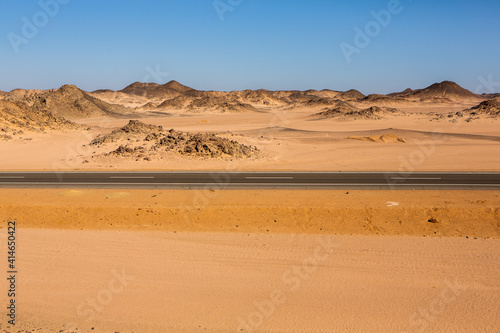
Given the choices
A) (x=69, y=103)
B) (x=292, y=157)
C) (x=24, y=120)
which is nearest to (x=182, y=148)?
(x=292, y=157)

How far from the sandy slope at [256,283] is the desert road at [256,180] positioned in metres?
8.53

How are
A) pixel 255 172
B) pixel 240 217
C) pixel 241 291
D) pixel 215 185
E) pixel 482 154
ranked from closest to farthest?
pixel 241 291
pixel 240 217
pixel 215 185
pixel 255 172
pixel 482 154

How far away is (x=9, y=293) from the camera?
10.8 m

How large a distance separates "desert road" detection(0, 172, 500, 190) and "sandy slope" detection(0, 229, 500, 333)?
8527mm

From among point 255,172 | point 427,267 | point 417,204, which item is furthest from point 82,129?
point 427,267

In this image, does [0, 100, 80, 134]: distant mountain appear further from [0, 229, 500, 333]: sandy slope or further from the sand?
[0, 229, 500, 333]: sandy slope

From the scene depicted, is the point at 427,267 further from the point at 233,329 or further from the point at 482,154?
the point at 482,154

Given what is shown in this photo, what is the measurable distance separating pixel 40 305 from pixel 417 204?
15.6 meters

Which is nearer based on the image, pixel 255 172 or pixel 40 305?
pixel 40 305

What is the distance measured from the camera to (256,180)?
2530cm

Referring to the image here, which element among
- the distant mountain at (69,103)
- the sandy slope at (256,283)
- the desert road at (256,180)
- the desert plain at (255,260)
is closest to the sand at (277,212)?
the desert plain at (255,260)

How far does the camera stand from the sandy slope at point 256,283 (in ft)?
31.1

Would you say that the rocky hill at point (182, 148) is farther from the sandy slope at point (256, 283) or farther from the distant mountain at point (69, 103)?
the distant mountain at point (69, 103)

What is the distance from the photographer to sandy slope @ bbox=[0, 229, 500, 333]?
948 centimetres
